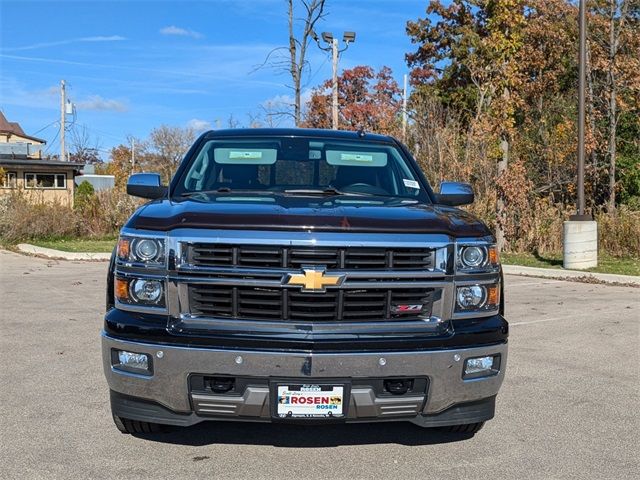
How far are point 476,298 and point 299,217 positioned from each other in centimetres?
107

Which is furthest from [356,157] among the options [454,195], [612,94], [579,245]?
[612,94]

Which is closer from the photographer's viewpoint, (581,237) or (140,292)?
(140,292)

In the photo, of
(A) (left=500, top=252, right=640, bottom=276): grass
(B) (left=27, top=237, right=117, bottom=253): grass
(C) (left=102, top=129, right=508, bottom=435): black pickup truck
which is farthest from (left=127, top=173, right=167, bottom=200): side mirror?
(B) (left=27, top=237, right=117, bottom=253): grass

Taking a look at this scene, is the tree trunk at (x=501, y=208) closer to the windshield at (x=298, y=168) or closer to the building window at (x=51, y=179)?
the windshield at (x=298, y=168)

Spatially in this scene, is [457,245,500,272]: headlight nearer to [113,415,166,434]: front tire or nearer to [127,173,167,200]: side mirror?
[113,415,166,434]: front tire

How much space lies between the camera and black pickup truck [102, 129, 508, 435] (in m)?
3.58

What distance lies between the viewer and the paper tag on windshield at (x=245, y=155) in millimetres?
5297

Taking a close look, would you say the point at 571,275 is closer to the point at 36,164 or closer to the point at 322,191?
the point at 322,191

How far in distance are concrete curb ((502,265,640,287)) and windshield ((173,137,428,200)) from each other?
939 cm

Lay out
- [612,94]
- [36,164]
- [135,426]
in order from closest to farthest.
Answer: [135,426], [612,94], [36,164]

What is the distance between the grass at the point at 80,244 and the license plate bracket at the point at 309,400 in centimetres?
1567

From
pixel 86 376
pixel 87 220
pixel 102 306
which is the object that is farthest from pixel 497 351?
pixel 87 220

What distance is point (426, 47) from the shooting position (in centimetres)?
3681

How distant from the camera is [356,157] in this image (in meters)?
5.50
